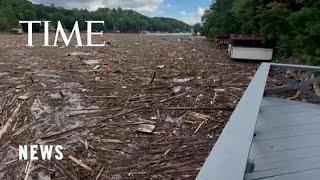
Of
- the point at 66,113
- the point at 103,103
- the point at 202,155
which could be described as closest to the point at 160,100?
the point at 103,103

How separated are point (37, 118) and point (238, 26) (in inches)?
1194

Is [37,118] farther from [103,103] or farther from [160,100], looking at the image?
[160,100]

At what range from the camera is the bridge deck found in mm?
3268

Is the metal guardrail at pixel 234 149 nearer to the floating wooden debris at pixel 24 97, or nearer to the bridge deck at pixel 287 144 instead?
the bridge deck at pixel 287 144

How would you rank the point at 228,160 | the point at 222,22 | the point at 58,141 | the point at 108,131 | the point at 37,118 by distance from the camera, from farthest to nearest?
the point at 222,22 < the point at 37,118 < the point at 108,131 < the point at 58,141 < the point at 228,160

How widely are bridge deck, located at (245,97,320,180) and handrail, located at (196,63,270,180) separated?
1.44ft

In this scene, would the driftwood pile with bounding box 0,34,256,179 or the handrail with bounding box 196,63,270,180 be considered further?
the driftwood pile with bounding box 0,34,256,179

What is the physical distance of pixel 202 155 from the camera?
7691 mm

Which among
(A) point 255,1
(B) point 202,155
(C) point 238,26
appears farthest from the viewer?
(C) point 238,26

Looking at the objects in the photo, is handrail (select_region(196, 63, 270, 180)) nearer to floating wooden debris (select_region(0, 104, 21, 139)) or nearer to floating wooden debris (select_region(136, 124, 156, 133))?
floating wooden debris (select_region(136, 124, 156, 133))

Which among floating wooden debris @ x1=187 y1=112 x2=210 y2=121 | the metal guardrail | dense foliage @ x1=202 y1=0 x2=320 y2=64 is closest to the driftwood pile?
floating wooden debris @ x1=187 y1=112 x2=210 y2=121

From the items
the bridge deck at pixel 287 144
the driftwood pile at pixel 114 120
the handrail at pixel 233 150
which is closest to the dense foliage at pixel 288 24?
the driftwood pile at pixel 114 120

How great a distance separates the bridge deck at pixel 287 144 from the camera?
129 inches

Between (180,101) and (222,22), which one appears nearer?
(180,101)
